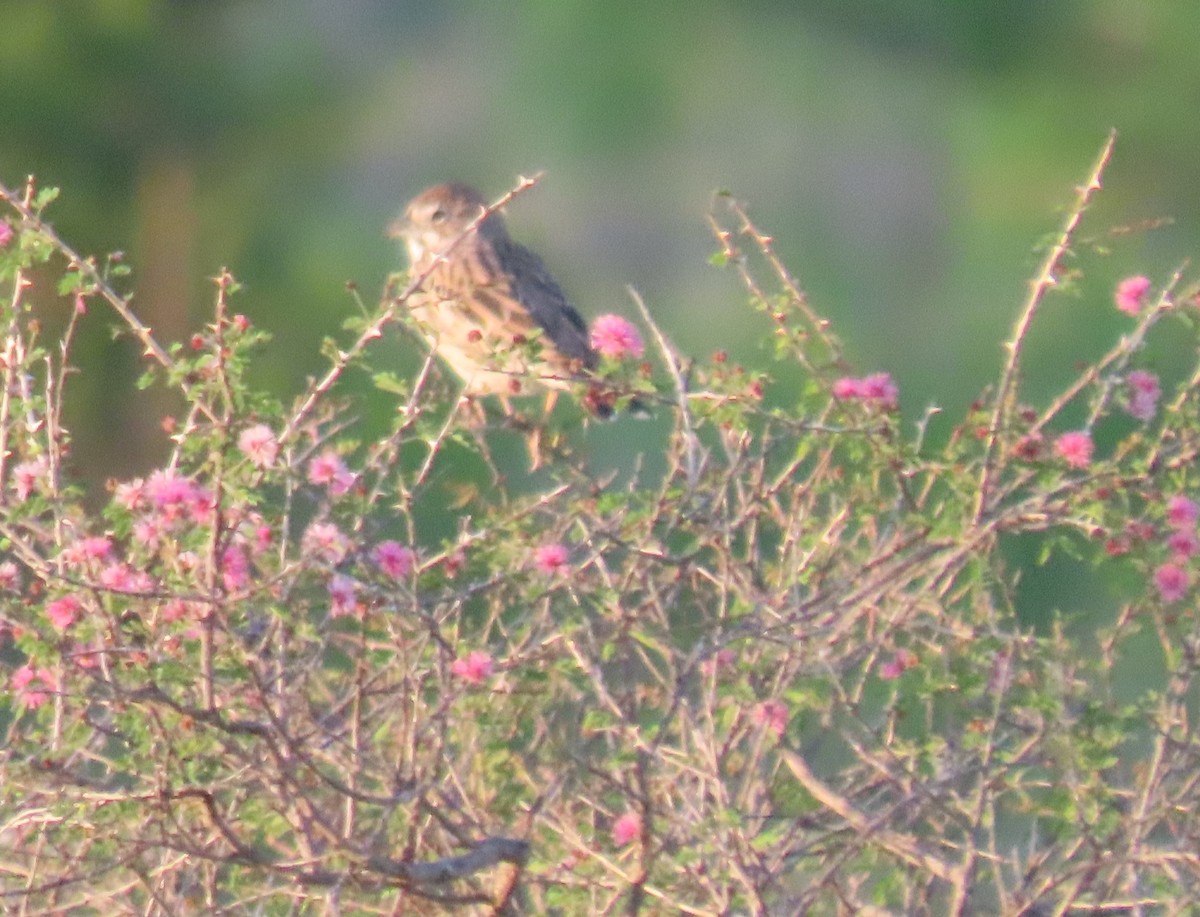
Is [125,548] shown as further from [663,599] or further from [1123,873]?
[1123,873]

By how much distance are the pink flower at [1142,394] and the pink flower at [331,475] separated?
116cm

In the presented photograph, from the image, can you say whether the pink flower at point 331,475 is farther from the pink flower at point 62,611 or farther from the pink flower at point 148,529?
the pink flower at point 62,611

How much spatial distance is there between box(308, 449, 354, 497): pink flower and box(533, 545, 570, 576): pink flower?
11.7 inches

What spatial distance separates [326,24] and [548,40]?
1783mm

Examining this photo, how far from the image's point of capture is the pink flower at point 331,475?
2.75 meters

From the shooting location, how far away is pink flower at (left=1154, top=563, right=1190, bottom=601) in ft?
9.73

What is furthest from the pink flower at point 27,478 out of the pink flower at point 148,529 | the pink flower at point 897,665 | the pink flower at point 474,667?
the pink flower at point 897,665

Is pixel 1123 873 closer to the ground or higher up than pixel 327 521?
closer to the ground

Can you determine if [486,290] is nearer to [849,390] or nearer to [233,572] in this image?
[849,390]

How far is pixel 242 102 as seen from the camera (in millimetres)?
10438

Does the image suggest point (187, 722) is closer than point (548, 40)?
Yes

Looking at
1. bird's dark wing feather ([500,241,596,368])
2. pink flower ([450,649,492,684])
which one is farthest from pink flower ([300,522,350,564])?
bird's dark wing feather ([500,241,596,368])

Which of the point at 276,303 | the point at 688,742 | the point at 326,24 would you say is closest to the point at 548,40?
the point at 326,24

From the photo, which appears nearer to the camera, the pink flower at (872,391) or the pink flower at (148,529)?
the pink flower at (148,529)
